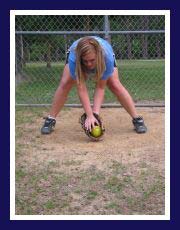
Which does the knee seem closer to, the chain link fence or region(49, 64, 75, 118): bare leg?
region(49, 64, 75, 118): bare leg

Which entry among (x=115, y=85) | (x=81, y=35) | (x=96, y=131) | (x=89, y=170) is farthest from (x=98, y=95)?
(x=81, y=35)

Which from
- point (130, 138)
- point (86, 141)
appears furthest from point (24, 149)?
point (130, 138)

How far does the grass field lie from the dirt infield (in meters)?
1.61

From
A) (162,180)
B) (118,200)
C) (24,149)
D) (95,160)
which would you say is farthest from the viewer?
(24,149)

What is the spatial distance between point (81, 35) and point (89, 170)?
3.29 metres

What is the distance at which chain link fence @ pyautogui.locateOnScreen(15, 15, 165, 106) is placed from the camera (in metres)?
6.48

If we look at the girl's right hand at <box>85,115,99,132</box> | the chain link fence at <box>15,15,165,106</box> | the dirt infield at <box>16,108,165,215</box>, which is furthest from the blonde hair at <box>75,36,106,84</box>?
the chain link fence at <box>15,15,165,106</box>

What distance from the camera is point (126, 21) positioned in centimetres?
676

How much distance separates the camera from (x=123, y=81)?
285 inches

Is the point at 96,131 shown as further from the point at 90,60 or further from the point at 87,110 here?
the point at 90,60

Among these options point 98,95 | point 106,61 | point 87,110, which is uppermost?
point 106,61

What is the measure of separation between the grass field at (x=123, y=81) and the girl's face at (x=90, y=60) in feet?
7.63

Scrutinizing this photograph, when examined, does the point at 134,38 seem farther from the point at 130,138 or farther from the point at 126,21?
the point at 130,138

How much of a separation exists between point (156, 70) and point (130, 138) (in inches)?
127
